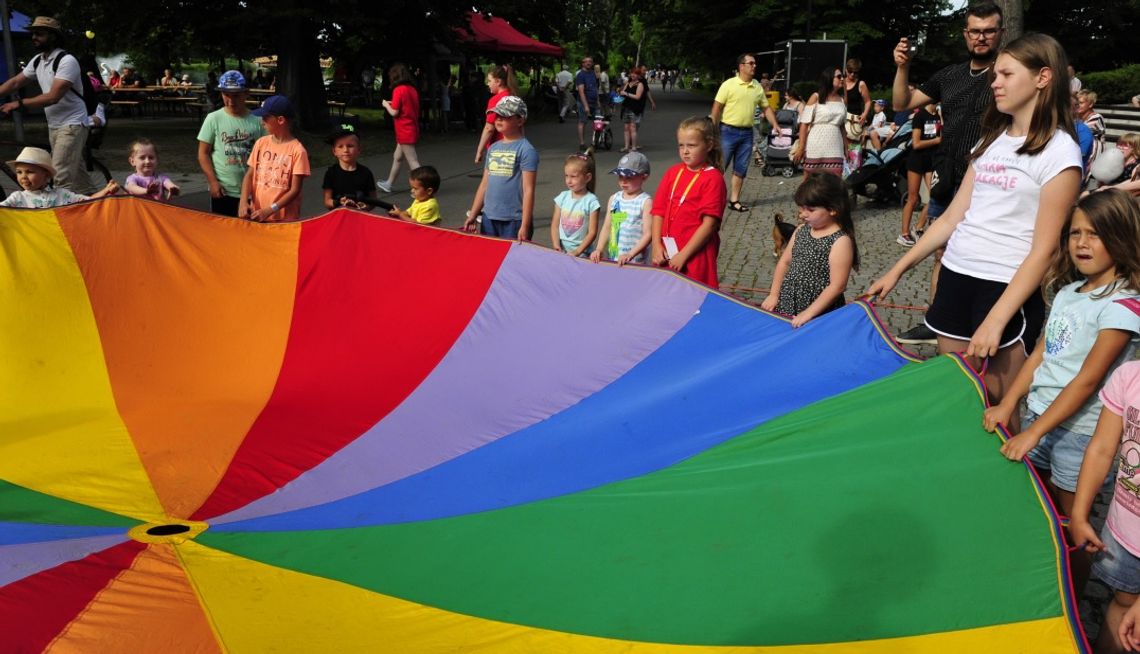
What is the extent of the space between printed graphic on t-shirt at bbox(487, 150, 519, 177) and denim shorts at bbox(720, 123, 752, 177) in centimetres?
563

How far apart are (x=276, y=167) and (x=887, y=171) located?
8472mm

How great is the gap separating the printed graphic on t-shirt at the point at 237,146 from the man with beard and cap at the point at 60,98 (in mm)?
1756

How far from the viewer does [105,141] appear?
59.6 ft

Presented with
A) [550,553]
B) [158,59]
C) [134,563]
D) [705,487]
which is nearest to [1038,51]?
[705,487]

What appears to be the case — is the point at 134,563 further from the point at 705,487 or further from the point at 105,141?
the point at 105,141

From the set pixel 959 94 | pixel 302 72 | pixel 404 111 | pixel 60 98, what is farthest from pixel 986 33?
pixel 302 72

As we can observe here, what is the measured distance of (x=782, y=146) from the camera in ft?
50.2

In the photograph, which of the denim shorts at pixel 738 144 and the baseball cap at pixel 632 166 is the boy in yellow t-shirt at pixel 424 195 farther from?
the denim shorts at pixel 738 144

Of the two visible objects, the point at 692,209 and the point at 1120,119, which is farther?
the point at 1120,119

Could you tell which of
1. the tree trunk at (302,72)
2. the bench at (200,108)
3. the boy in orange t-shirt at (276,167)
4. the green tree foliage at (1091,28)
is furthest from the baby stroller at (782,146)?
the green tree foliage at (1091,28)

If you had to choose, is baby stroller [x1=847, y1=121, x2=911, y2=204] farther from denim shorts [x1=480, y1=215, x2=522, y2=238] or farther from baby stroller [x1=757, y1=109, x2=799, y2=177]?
denim shorts [x1=480, y1=215, x2=522, y2=238]

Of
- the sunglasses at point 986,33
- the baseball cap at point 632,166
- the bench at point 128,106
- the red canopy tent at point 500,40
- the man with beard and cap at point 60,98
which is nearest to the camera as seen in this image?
the sunglasses at point 986,33

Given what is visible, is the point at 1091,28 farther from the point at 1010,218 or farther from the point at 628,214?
the point at 1010,218

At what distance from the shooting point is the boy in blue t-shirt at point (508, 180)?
656 cm
